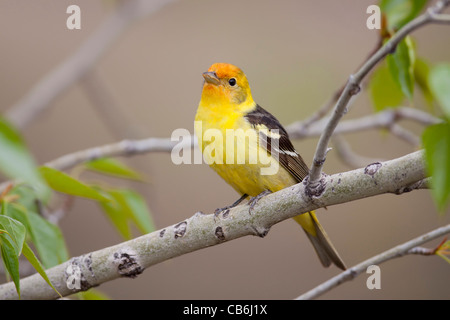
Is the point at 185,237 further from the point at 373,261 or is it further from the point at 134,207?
the point at 373,261

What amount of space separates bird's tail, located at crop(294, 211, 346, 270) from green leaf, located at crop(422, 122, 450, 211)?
1379mm

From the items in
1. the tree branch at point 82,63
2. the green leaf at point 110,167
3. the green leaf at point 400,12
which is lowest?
the green leaf at point 110,167

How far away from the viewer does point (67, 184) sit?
1.67 metres

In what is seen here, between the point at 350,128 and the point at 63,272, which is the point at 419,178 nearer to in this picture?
the point at 63,272

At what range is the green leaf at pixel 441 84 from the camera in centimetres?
107

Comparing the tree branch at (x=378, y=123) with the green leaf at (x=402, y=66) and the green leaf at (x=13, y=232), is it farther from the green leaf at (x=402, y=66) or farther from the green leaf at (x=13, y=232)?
the green leaf at (x=13, y=232)

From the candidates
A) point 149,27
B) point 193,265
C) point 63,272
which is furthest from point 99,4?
point 63,272

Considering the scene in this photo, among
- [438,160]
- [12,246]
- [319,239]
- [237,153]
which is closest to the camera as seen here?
[438,160]

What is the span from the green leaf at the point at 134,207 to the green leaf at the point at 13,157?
3.89 ft

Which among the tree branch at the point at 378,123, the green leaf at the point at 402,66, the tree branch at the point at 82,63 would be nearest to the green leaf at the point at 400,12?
the green leaf at the point at 402,66

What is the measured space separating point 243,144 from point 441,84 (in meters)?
1.14

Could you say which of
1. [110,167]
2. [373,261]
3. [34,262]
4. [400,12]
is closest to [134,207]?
[110,167]

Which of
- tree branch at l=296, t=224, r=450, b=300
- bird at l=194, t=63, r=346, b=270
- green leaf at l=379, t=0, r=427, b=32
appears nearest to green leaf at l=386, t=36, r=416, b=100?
green leaf at l=379, t=0, r=427, b=32

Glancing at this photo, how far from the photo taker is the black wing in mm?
2281
